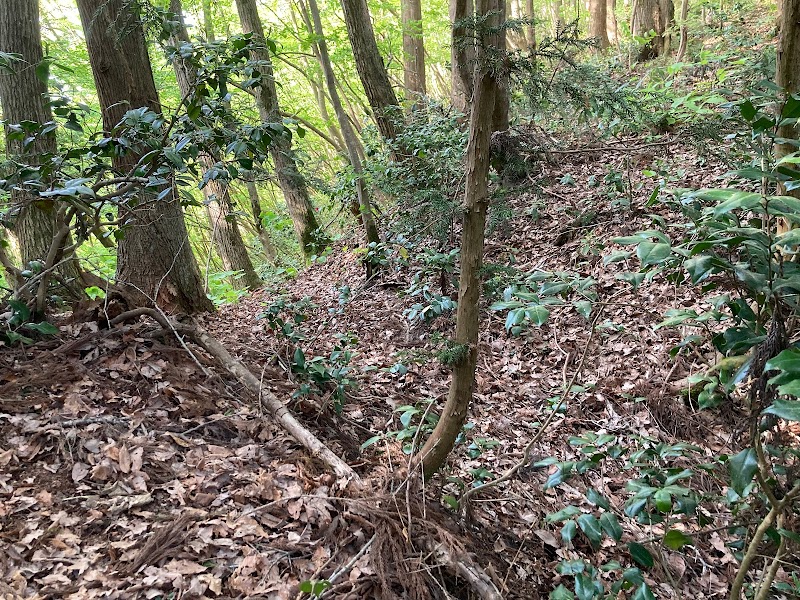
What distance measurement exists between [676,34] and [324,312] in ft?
30.7

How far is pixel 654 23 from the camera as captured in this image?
10.7 metres

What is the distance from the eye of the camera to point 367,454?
3.42 metres

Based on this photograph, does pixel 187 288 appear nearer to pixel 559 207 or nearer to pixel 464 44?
pixel 464 44

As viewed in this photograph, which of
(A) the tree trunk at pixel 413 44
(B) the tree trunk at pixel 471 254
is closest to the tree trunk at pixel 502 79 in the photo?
(B) the tree trunk at pixel 471 254

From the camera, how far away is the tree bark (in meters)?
7.75

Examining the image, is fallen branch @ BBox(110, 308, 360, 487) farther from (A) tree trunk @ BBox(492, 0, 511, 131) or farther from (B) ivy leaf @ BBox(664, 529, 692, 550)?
(A) tree trunk @ BBox(492, 0, 511, 131)

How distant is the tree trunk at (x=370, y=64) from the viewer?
7.75 metres

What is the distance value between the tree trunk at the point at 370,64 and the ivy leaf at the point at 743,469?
6.97 m

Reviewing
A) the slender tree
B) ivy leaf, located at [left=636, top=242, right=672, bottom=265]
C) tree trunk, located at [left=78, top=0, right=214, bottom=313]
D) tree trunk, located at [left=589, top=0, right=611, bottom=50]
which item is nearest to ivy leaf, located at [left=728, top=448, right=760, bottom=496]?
ivy leaf, located at [left=636, top=242, right=672, bottom=265]

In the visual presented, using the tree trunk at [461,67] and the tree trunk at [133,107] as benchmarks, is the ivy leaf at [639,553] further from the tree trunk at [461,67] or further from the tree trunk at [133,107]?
the tree trunk at [133,107]

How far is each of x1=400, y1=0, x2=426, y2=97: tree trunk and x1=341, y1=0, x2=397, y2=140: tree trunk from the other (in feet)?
9.42

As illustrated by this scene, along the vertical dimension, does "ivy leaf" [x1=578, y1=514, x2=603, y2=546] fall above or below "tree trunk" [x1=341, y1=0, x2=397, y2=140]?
below

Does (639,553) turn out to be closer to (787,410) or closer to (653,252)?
(787,410)

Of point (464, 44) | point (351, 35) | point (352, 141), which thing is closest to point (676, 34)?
point (351, 35)
